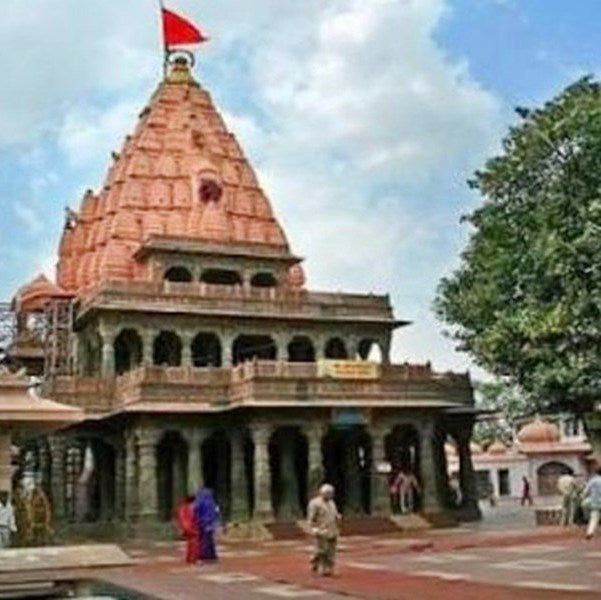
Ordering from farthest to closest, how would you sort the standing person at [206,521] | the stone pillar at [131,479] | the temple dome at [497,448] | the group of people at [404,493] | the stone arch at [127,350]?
the temple dome at [497,448], the stone arch at [127,350], the group of people at [404,493], the stone pillar at [131,479], the standing person at [206,521]

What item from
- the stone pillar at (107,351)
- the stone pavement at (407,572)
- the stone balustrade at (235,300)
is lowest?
the stone pavement at (407,572)

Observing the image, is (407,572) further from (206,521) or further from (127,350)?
(127,350)

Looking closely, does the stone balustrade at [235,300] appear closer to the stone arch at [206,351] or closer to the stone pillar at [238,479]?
the stone arch at [206,351]

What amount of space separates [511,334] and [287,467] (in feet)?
36.4

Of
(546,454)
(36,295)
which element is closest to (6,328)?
(36,295)

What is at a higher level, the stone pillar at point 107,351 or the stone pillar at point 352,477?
the stone pillar at point 107,351

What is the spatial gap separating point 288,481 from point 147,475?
5002 millimetres

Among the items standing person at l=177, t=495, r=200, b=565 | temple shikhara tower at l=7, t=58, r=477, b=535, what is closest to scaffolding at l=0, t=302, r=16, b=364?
temple shikhara tower at l=7, t=58, r=477, b=535

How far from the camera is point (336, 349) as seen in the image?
161 feet

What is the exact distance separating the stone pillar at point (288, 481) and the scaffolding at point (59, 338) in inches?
464

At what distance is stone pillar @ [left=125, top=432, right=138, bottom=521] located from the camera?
125 feet

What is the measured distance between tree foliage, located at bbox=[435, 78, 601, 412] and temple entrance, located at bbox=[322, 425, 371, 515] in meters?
7.74

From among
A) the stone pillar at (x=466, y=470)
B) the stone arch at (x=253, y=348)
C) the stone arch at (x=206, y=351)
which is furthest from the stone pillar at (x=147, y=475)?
the stone pillar at (x=466, y=470)

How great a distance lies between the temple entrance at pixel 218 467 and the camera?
42.4 meters
